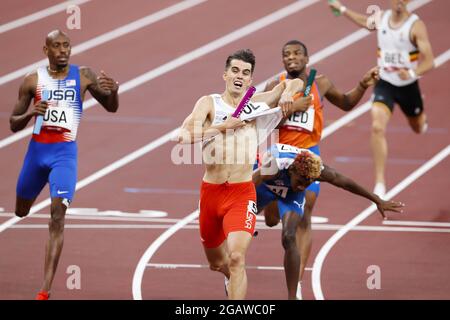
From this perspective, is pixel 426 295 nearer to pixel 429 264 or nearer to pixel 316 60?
pixel 429 264

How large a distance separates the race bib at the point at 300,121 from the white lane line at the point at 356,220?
164 cm

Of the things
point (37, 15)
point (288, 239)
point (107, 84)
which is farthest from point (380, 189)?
point (37, 15)

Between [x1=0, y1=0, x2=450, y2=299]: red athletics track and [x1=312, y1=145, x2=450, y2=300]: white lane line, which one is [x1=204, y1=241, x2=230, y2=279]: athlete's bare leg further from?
[x1=312, y1=145, x2=450, y2=300]: white lane line

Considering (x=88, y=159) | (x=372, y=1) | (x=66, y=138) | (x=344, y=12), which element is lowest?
(x=66, y=138)

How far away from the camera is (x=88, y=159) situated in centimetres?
1669

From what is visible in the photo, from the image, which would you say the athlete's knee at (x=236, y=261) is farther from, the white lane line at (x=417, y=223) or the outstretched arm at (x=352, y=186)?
the white lane line at (x=417, y=223)

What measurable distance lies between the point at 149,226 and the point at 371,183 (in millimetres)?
3383

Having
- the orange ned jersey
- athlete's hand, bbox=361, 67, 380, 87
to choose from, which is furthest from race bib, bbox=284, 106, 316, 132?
athlete's hand, bbox=361, 67, 380, 87

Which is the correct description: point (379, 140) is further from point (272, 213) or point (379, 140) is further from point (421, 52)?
point (272, 213)

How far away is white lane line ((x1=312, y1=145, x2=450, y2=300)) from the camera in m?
12.4

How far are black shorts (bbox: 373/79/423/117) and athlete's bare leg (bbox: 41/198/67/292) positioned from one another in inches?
225

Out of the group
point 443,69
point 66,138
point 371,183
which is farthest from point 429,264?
point 443,69

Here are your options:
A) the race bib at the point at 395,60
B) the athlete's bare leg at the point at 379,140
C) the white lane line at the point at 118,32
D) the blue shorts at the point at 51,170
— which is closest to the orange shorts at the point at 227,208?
the blue shorts at the point at 51,170
